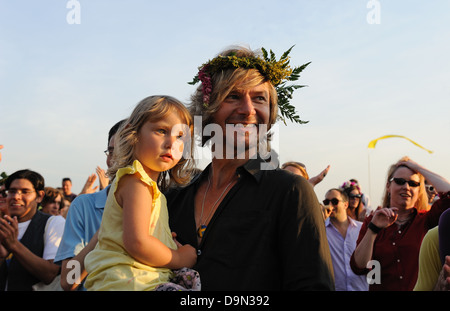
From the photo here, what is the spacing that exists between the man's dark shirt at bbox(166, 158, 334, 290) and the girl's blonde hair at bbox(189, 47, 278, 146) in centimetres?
59

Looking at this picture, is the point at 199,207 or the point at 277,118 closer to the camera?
the point at 199,207

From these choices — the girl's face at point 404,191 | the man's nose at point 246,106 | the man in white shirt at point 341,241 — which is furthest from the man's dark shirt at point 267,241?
the man in white shirt at point 341,241

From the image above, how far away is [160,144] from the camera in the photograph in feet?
8.57

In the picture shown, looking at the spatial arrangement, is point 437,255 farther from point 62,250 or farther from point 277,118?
point 62,250

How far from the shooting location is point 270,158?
284cm

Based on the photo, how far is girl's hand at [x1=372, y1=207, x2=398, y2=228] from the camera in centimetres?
486

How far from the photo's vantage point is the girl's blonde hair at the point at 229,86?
2.71 m

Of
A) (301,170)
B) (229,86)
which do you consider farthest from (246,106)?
(301,170)

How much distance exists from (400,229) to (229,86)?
3.19m

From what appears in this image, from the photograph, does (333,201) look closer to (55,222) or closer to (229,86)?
(55,222)

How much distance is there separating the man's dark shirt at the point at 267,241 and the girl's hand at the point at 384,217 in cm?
289

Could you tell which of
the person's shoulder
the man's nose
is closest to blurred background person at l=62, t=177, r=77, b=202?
the person's shoulder
